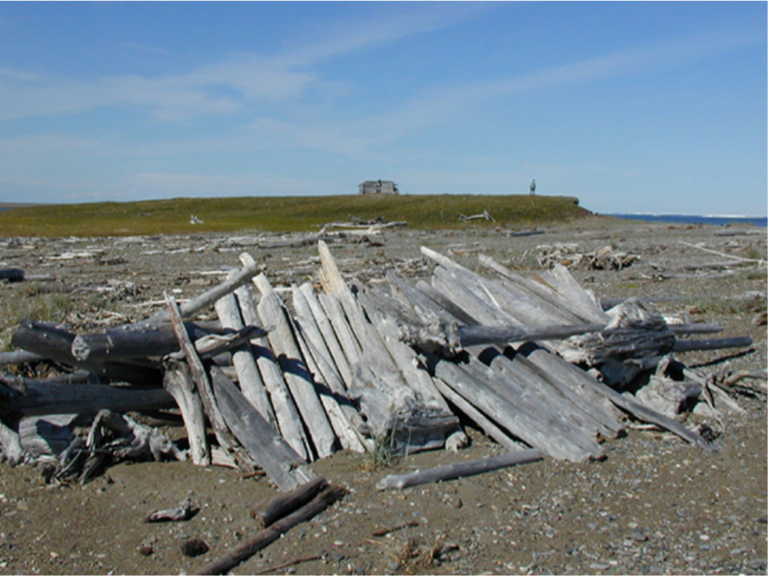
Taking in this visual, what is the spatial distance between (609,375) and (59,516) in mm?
5151

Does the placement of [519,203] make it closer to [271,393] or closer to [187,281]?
[187,281]

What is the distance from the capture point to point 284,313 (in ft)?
22.6

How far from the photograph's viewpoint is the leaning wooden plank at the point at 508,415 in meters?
5.46

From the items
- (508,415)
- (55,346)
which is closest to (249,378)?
(55,346)

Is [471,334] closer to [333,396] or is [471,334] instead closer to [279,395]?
[333,396]

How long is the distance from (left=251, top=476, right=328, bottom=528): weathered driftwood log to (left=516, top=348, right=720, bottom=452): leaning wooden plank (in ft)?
9.92

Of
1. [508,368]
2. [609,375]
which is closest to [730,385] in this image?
[609,375]

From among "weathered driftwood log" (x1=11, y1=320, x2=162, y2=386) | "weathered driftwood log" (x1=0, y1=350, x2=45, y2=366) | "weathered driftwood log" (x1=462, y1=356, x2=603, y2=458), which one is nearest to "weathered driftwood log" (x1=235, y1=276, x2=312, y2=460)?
"weathered driftwood log" (x1=11, y1=320, x2=162, y2=386)

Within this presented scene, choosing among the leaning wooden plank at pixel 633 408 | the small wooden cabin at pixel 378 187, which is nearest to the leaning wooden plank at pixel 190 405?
the leaning wooden plank at pixel 633 408

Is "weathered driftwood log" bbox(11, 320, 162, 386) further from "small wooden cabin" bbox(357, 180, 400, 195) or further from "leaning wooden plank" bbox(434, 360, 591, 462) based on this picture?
"small wooden cabin" bbox(357, 180, 400, 195)

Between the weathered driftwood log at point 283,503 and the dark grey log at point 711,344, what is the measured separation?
4730 millimetres

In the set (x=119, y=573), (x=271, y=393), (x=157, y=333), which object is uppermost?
(x=157, y=333)

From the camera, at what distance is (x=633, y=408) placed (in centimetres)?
618

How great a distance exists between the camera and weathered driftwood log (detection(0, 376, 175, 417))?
5.06 metres
